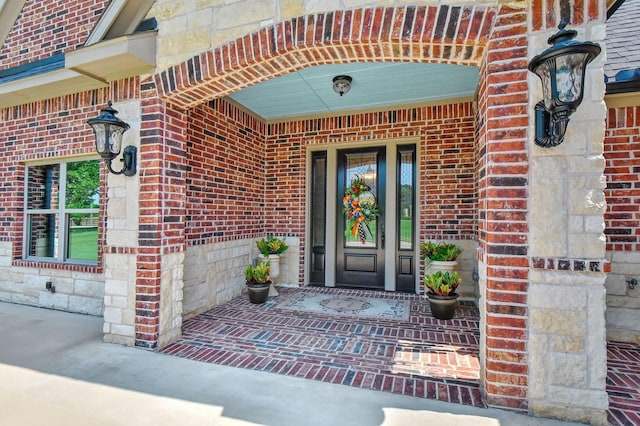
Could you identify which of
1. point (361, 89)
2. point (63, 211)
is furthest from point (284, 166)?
point (63, 211)

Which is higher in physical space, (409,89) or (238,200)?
(409,89)

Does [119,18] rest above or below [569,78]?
above

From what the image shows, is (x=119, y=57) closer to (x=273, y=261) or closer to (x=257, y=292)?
(x=257, y=292)

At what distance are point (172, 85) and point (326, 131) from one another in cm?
293

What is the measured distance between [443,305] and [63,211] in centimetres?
530

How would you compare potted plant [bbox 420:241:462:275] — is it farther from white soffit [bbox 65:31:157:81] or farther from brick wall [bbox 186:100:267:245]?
white soffit [bbox 65:31:157:81]

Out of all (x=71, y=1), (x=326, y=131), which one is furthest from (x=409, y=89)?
(x=71, y=1)

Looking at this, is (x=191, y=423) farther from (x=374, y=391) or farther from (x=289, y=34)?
(x=289, y=34)

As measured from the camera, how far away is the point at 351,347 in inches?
123

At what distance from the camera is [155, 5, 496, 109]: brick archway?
2.22m

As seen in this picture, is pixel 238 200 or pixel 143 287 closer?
pixel 143 287

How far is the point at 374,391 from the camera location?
2367 mm

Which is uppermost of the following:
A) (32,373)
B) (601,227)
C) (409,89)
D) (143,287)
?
(409,89)

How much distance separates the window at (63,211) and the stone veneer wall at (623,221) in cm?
606
